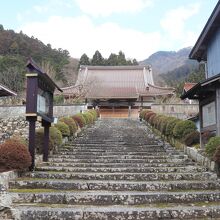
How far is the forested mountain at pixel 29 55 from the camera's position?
51.5 metres

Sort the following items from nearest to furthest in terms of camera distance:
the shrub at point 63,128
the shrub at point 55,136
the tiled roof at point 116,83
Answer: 1. the shrub at point 55,136
2. the shrub at point 63,128
3. the tiled roof at point 116,83

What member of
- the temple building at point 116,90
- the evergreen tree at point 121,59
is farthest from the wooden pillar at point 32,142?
the evergreen tree at point 121,59

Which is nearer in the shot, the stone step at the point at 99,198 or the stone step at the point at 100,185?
the stone step at the point at 99,198

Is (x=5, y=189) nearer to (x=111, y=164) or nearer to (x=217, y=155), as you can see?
(x=111, y=164)

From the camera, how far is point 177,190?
7824 mm

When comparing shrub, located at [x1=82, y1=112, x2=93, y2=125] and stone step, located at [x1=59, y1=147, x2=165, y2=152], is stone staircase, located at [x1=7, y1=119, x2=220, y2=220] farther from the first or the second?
shrub, located at [x1=82, y1=112, x2=93, y2=125]

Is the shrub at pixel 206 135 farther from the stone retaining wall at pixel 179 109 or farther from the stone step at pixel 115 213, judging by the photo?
the stone retaining wall at pixel 179 109

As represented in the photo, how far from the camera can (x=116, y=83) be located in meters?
47.0

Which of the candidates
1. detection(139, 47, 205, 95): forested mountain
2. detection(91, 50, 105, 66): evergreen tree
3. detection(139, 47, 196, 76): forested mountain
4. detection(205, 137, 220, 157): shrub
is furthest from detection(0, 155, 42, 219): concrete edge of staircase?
detection(139, 47, 196, 76): forested mountain

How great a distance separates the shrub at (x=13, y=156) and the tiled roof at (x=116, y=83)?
29.0m

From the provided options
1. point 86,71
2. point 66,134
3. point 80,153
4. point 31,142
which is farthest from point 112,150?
point 86,71

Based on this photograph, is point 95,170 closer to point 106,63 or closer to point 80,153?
point 80,153

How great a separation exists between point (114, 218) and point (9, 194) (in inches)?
86.2

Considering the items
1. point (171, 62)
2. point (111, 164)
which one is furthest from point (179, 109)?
point (171, 62)
